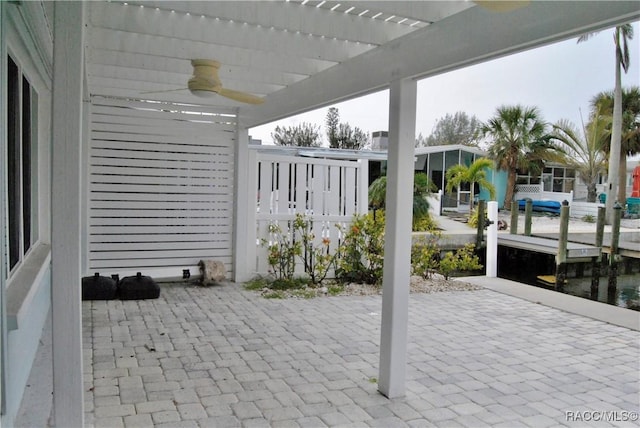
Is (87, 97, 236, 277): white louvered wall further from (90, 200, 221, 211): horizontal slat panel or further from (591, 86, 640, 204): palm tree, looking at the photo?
(591, 86, 640, 204): palm tree

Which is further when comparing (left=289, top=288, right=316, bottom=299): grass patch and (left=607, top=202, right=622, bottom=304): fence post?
(left=607, top=202, right=622, bottom=304): fence post

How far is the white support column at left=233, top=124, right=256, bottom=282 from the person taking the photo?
7.07 meters

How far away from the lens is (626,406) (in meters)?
3.33

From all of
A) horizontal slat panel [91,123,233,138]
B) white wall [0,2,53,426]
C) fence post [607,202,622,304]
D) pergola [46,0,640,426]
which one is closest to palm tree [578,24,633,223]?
fence post [607,202,622,304]

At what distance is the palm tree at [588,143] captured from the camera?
69.4ft

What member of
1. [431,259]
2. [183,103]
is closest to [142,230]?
[183,103]

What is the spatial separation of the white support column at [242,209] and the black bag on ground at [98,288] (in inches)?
71.4

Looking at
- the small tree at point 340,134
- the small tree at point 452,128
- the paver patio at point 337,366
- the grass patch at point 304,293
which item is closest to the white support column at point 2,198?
the paver patio at point 337,366

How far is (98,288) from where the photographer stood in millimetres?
5836

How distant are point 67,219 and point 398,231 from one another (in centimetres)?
205

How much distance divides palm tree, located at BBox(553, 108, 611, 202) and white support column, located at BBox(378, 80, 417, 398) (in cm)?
2118

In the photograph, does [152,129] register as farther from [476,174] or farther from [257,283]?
[476,174]

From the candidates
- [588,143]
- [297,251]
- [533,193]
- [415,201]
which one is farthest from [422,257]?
[533,193]

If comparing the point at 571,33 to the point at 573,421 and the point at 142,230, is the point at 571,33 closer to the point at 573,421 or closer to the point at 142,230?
the point at 573,421
